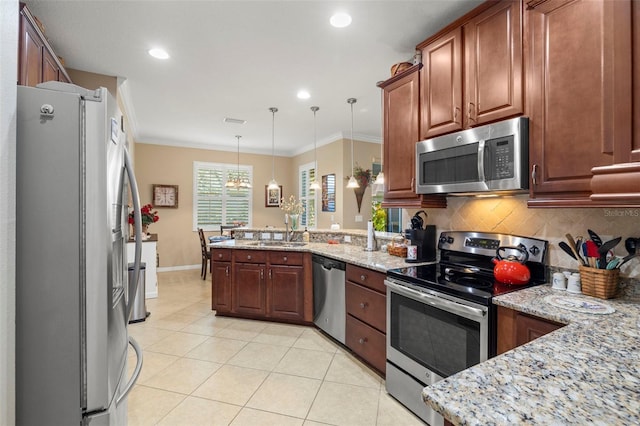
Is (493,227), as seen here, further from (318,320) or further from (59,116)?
(59,116)

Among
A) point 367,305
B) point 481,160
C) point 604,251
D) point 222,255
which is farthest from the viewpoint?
point 222,255

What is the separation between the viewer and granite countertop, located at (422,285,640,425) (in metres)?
0.62

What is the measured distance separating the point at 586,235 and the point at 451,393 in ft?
5.63

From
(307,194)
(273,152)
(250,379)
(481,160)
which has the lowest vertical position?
(250,379)

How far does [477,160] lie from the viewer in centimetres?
200

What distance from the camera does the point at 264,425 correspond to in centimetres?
190

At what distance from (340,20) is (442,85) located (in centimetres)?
98

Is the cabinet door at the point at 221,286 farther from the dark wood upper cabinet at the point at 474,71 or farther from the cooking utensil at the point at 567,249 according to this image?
the cooking utensil at the point at 567,249

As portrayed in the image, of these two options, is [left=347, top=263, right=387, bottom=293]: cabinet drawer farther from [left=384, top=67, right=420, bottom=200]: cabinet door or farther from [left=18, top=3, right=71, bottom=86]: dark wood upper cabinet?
[left=18, top=3, right=71, bottom=86]: dark wood upper cabinet

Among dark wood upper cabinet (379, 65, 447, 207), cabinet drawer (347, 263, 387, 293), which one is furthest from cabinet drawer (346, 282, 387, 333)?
dark wood upper cabinet (379, 65, 447, 207)

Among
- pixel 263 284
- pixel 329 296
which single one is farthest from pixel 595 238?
pixel 263 284

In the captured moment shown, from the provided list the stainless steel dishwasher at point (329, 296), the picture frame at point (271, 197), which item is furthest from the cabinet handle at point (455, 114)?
the picture frame at point (271, 197)

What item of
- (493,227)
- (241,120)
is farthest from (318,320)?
(241,120)

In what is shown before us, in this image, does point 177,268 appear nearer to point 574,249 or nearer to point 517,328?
point 517,328
